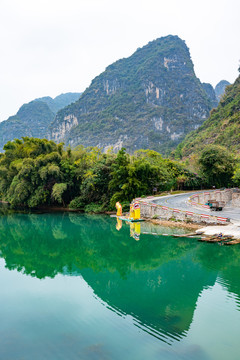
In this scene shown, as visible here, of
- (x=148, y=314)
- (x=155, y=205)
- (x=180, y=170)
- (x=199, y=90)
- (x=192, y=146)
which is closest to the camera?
(x=148, y=314)

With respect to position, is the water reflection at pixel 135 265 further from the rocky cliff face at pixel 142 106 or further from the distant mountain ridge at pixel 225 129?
the rocky cliff face at pixel 142 106

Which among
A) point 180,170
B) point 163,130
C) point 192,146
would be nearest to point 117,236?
point 180,170

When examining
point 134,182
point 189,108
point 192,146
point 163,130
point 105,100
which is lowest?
point 134,182

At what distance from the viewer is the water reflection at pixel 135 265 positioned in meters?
7.53

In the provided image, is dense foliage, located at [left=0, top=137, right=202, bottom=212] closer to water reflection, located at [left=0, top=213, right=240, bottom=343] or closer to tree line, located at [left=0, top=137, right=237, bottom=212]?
tree line, located at [left=0, top=137, right=237, bottom=212]

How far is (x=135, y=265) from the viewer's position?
11.7 meters

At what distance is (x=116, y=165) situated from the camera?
992 inches

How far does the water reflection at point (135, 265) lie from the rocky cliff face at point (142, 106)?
328ft

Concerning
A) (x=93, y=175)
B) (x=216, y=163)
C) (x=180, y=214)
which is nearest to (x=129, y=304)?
(x=180, y=214)

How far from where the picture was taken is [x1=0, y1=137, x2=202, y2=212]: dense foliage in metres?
25.2

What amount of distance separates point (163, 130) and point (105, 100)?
124ft

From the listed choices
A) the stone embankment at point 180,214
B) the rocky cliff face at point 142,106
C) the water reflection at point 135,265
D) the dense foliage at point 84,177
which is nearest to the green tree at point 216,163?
the dense foliage at point 84,177

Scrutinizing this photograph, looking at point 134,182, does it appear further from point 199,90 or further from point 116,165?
point 199,90

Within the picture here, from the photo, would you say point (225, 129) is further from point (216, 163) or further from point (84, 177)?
point (84, 177)
